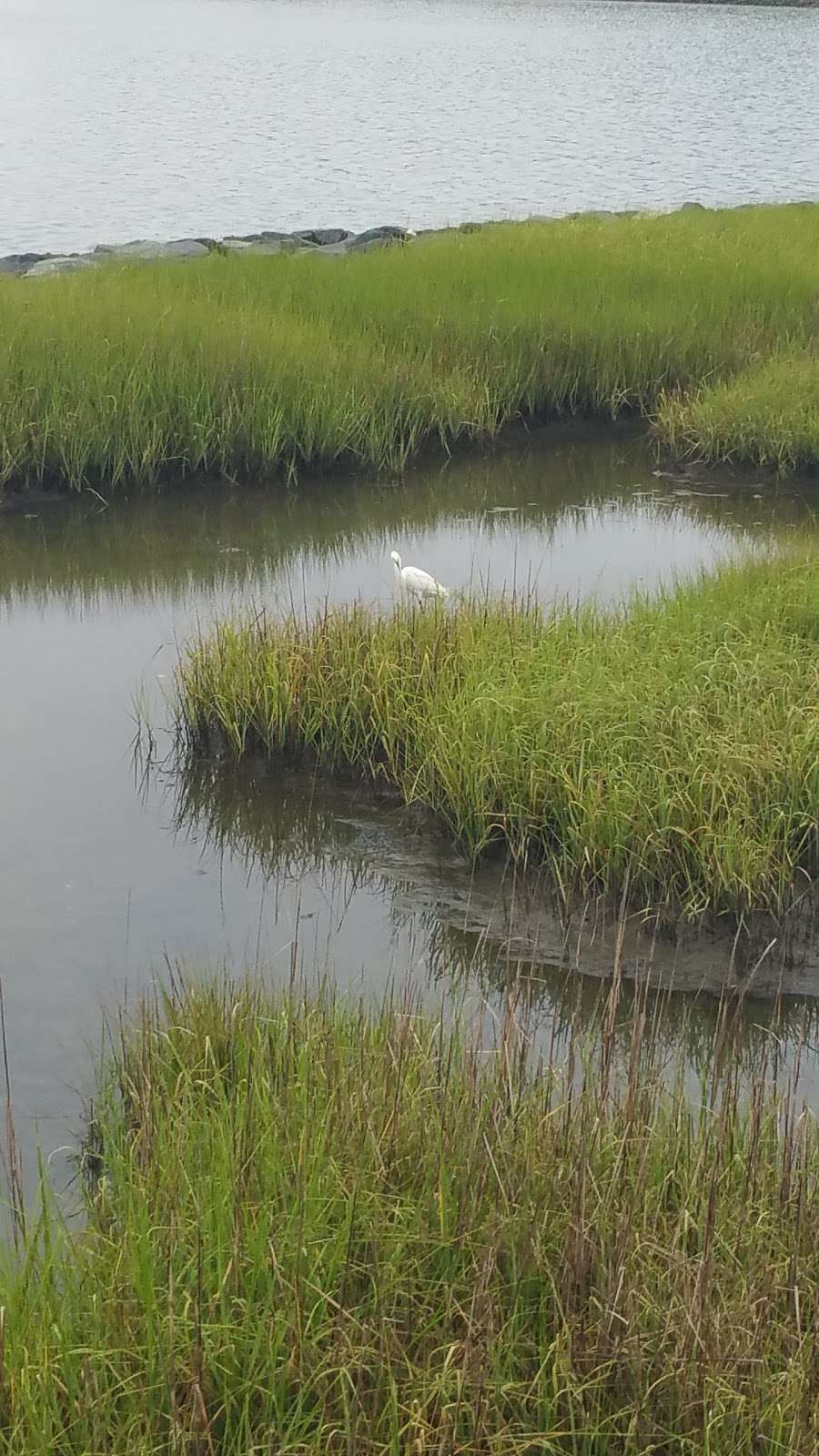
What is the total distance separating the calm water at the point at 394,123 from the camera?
25.5m

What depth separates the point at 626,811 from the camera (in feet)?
16.5

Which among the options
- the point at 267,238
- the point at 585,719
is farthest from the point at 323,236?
the point at 585,719

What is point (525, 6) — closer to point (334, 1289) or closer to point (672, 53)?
point (672, 53)

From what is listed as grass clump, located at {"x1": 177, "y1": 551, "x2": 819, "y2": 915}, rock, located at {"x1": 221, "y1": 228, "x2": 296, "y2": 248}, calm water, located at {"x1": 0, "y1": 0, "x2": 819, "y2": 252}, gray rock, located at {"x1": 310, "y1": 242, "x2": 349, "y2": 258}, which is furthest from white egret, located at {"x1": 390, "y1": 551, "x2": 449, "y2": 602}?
calm water, located at {"x1": 0, "y1": 0, "x2": 819, "y2": 252}

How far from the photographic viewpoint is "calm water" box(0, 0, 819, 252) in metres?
25.5

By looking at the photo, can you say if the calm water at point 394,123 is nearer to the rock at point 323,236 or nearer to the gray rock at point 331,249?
the rock at point 323,236

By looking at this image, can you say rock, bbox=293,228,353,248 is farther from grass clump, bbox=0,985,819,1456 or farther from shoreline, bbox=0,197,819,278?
grass clump, bbox=0,985,819,1456

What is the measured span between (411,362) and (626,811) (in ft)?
20.7

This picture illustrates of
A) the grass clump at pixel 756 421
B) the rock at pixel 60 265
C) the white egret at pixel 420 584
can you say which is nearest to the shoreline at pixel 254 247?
the rock at pixel 60 265

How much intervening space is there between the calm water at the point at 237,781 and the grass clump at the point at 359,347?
1.20 ft

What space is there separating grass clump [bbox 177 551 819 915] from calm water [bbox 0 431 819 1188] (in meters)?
0.21

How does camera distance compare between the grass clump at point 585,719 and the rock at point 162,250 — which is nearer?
the grass clump at point 585,719

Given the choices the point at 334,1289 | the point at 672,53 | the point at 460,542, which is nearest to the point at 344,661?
the point at 460,542

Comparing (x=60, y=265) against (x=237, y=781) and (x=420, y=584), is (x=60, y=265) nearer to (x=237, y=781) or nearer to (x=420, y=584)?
(x=420, y=584)
